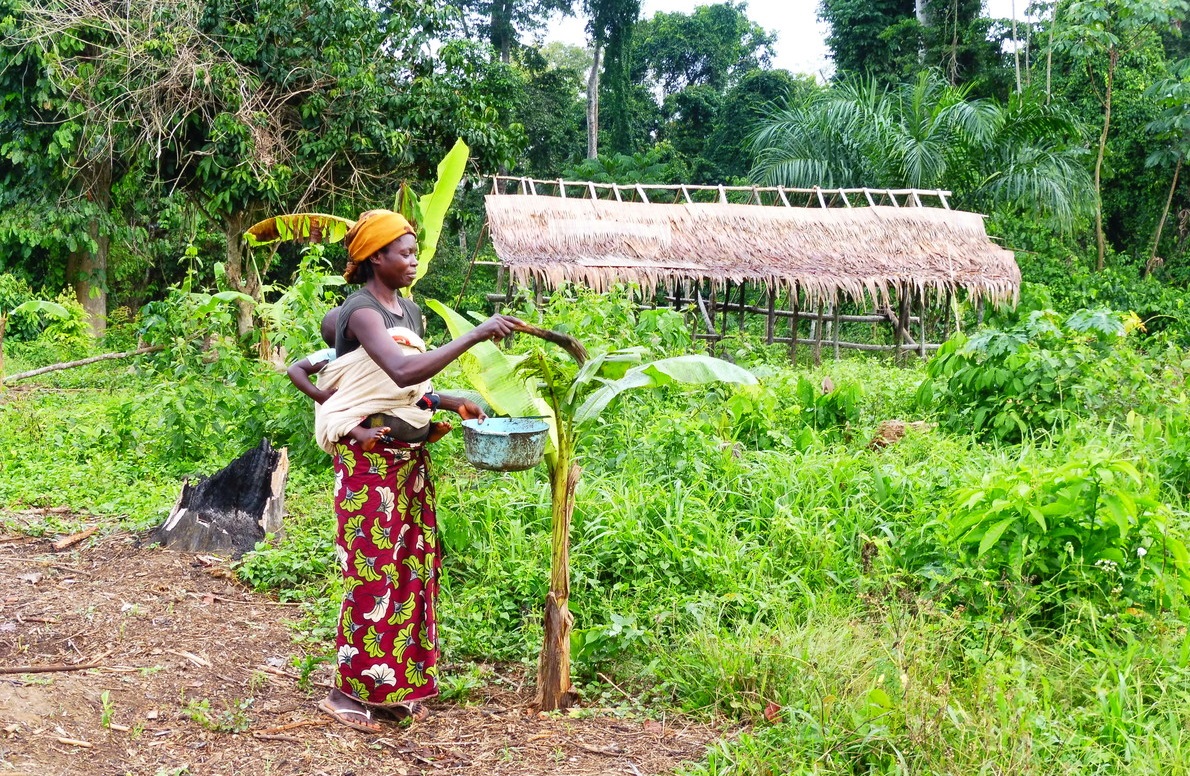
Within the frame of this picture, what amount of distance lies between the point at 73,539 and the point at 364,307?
2.94 meters

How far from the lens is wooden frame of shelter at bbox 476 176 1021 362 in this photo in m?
12.5

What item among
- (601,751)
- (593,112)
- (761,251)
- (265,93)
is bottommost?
(601,751)

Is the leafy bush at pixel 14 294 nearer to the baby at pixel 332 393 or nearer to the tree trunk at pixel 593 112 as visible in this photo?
the baby at pixel 332 393

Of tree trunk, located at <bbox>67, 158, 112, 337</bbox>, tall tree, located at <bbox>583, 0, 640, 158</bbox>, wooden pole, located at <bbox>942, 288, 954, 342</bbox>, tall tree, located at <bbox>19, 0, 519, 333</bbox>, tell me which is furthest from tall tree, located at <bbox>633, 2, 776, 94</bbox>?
tree trunk, located at <bbox>67, 158, 112, 337</bbox>

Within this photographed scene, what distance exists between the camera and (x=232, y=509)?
16.7 ft

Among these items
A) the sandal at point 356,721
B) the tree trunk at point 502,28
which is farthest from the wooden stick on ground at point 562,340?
the tree trunk at point 502,28

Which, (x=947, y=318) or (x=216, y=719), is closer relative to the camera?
(x=216, y=719)

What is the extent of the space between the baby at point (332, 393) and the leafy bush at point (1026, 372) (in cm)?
379

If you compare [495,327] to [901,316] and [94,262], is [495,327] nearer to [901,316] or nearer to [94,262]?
[901,316]

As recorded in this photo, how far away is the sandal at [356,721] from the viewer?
10.8 ft

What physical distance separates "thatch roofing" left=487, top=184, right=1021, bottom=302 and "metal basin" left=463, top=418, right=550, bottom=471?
890cm

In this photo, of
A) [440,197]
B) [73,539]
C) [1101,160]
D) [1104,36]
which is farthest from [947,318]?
[73,539]

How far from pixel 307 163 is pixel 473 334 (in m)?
10.5

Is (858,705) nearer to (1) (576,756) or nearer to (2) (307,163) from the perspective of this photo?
(1) (576,756)
